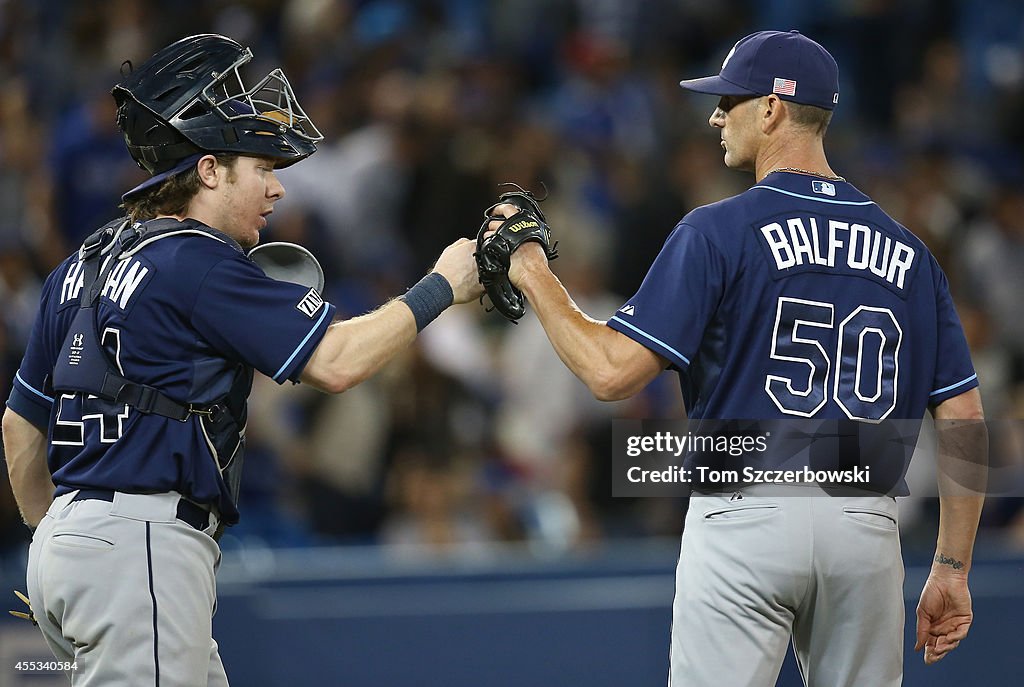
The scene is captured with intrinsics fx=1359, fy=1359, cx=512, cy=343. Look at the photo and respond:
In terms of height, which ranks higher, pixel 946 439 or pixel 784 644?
pixel 946 439

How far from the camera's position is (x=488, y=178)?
8906 mm

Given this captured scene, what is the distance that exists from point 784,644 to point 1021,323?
6231mm

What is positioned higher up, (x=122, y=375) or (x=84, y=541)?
(x=122, y=375)

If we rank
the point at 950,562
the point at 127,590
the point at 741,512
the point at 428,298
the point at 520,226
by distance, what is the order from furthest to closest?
the point at 520,226 < the point at 950,562 < the point at 428,298 < the point at 741,512 < the point at 127,590

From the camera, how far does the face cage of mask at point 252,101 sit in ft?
12.0

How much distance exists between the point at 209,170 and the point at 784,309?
1.57 metres

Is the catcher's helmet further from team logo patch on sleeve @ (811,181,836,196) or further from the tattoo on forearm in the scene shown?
the tattoo on forearm

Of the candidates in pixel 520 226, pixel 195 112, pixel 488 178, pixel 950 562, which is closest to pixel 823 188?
pixel 520 226

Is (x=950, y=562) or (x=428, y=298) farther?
(x=950, y=562)

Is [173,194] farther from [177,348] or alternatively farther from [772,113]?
[772,113]

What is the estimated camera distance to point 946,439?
394 centimetres

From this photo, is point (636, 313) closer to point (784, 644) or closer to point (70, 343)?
point (784, 644)

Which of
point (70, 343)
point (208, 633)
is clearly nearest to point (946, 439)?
point (208, 633)

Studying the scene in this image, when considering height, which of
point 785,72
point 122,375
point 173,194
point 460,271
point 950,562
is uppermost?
point 785,72
